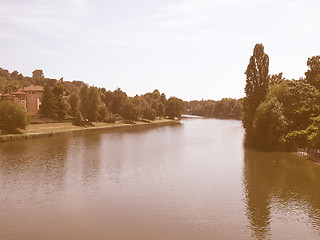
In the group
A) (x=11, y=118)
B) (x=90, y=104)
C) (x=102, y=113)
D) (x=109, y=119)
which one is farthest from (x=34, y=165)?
(x=109, y=119)

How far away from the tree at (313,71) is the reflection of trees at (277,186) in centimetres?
2695

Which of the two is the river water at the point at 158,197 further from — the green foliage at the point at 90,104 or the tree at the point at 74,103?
the tree at the point at 74,103

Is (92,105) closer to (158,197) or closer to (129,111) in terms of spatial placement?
(129,111)

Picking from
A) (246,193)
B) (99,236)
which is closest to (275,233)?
(246,193)

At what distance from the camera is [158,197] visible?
3528 centimetres

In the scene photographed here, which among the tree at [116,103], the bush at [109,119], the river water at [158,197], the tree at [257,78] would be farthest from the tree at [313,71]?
the tree at [116,103]

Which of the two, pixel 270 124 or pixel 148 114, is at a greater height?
pixel 148 114

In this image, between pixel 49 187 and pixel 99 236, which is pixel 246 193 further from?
pixel 49 187

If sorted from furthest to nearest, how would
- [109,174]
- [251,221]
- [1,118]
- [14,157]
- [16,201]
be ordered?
[1,118], [14,157], [109,174], [16,201], [251,221]

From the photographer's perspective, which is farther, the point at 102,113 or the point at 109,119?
the point at 109,119

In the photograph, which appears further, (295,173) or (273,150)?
(273,150)

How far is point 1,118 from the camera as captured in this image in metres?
83.5

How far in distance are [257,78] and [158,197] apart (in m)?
64.4

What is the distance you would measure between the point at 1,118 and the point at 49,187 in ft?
181
